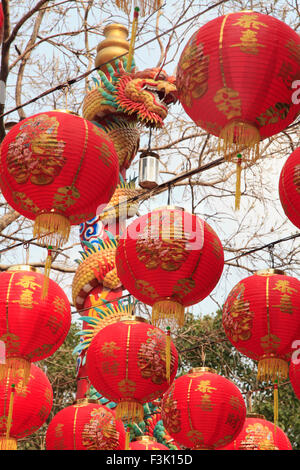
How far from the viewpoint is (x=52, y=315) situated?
475 cm

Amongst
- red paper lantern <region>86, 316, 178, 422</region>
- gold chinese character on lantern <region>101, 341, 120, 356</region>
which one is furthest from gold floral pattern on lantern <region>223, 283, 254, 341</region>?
gold chinese character on lantern <region>101, 341, 120, 356</region>

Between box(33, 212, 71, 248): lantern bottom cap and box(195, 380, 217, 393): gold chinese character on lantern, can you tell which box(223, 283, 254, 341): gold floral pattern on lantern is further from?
box(33, 212, 71, 248): lantern bottom cap

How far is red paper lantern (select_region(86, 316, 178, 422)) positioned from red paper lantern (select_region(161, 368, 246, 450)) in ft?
0.60

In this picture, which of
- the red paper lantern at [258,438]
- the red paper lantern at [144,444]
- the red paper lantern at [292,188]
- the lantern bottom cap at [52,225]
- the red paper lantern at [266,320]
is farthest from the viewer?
the red paper lantern at [144,444]

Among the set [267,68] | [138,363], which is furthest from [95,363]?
[267,68]

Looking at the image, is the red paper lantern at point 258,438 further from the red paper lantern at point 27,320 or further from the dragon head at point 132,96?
the dragon head at point 132,96

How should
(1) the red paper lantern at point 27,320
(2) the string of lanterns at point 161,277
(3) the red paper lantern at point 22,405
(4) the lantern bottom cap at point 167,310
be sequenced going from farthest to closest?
(3) the red paper lantern at point 22,405
(1) the red paper lantern at point 27,320
(4) the lantern bottom cap at point 167,310
(2) the string of lanterns at point 161,277

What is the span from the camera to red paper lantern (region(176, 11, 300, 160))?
3602 mm

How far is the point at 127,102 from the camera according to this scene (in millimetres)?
7723

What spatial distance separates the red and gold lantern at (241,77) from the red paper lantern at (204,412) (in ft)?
5.49

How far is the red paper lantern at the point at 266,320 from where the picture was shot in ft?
14.6

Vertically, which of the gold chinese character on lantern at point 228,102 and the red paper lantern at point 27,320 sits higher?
the gold chinese character on lantern at point 228,102

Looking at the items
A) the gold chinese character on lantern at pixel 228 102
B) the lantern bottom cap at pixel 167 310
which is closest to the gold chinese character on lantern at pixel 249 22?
the gold chinese character on lantern at pixel 228 102
